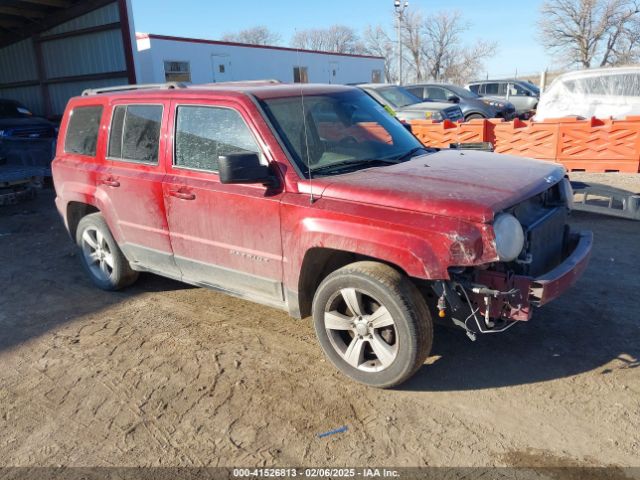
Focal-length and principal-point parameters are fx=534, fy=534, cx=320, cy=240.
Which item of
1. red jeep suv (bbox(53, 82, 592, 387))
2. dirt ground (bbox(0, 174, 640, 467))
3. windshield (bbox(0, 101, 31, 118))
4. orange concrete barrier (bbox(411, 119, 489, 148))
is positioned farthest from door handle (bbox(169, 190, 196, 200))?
windshield (bbox(0, 101, 31, 118))

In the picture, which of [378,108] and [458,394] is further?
[378,108]

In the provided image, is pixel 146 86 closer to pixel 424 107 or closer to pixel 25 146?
pixel 25 146

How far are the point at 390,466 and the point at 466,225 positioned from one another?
4.53ft

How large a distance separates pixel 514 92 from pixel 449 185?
21229mm

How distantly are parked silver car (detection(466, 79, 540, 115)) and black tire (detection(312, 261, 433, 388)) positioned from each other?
2002 centimetres

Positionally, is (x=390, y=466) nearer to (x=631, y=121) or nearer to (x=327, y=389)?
(x=327, y=389)

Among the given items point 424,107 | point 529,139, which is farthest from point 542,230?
point 424,107

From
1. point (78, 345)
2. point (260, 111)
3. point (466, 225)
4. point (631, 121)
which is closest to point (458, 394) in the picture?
point (466, 225)

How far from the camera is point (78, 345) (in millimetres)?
4422

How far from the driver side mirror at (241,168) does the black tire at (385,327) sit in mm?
849

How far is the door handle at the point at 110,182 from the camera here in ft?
16.0

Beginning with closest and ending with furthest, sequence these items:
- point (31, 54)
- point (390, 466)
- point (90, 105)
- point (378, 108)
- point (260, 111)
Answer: point (390, 466) → point (260, 111) → point (378, 108) → point (90, 105) → point (31, 54)

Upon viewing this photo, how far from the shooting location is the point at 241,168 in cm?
351

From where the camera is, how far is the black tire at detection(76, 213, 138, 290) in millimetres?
5340
